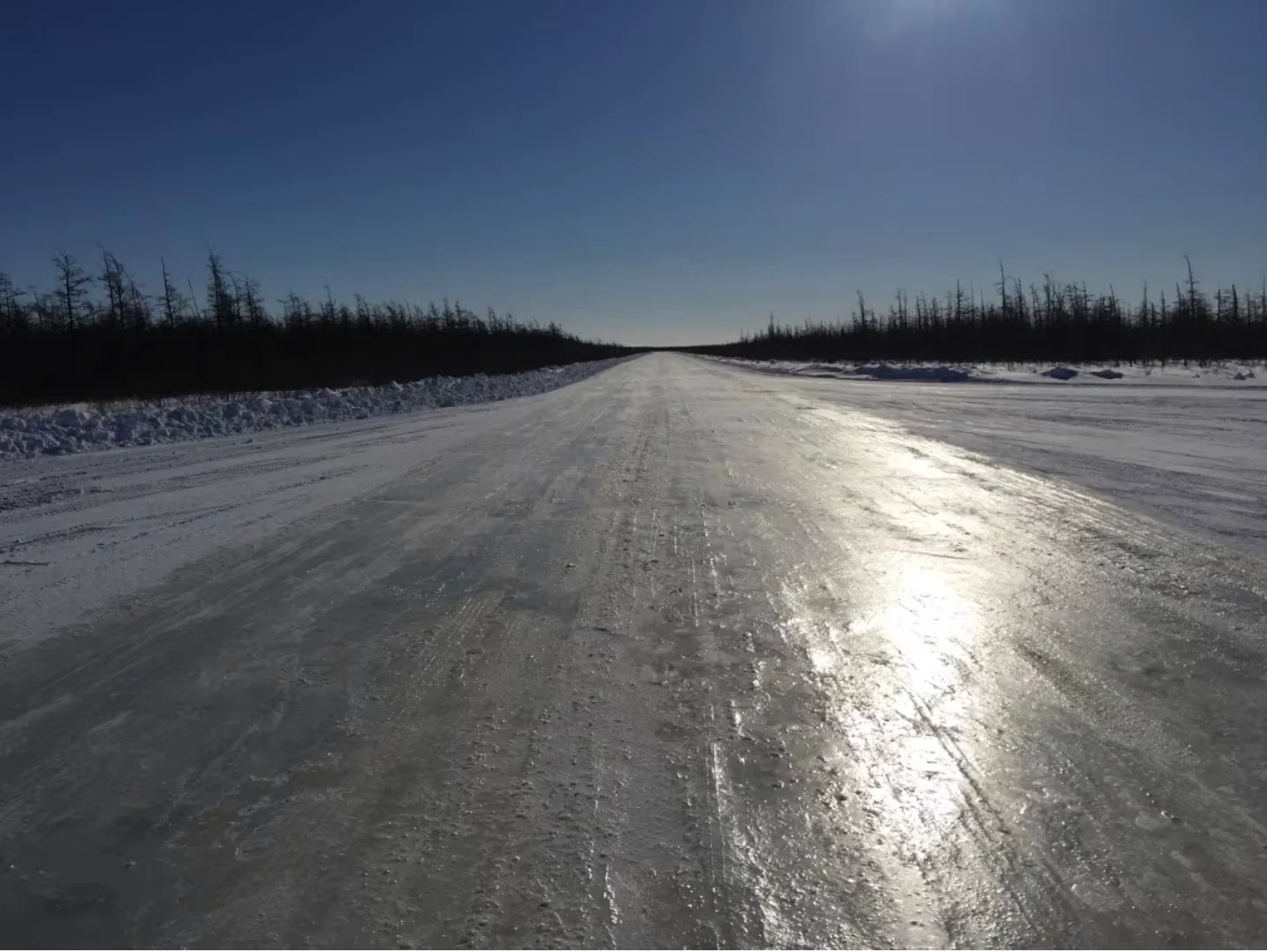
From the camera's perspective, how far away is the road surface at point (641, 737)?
2.35 m

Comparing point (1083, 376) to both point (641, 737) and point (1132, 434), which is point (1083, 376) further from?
Result: point (641, 737)

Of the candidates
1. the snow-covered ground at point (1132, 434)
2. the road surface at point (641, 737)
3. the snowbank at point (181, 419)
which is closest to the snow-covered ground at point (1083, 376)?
the snow-covered ground at point (1132, 434)

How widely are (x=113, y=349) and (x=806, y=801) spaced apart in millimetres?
51538

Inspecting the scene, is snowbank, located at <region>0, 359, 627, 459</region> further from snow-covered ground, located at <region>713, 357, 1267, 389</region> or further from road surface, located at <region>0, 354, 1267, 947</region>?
snow-covered ground, located at <region>713, 357, 1267, 389</region>

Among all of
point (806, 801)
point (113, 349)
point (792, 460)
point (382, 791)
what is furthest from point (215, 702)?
point (113, 349)

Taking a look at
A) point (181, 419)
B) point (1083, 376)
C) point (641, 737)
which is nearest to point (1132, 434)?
point (641, 737)

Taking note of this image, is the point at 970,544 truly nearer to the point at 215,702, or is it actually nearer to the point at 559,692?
the point at 559,692

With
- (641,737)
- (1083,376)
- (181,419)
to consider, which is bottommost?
(641,737)

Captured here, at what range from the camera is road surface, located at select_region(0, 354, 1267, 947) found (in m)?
2.35

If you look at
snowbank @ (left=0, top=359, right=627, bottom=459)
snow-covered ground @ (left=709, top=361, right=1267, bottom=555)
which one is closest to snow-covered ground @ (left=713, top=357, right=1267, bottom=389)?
snow-covered ground @ (left=709, top=361, right=1267, bottom=555)

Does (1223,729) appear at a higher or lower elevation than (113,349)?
lower

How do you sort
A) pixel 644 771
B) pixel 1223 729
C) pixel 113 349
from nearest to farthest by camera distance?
pixel 644 771 → pixel 1223 729 → pixel 113 349

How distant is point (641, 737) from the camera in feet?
10.9

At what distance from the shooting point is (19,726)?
11.4 ft
